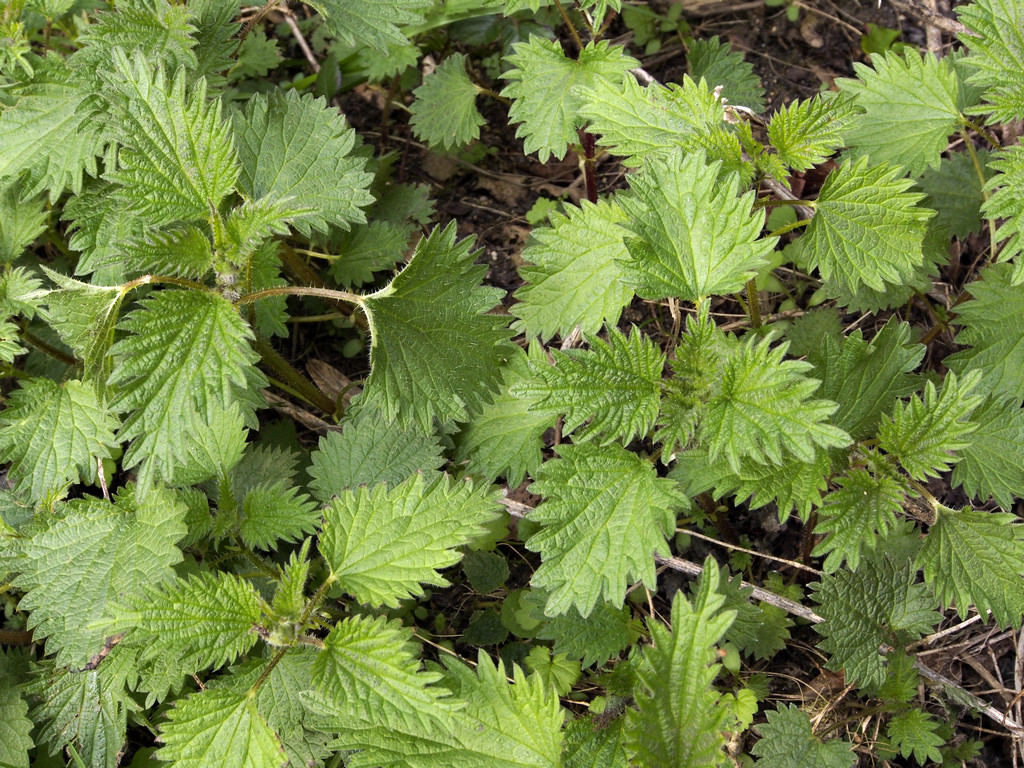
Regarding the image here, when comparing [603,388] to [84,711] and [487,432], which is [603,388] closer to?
[487,432]

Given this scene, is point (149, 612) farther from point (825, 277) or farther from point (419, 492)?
point (825, 277)

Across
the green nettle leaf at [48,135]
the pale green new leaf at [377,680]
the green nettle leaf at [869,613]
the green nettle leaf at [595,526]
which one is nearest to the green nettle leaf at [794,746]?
the green nettle leaf at [869,613]

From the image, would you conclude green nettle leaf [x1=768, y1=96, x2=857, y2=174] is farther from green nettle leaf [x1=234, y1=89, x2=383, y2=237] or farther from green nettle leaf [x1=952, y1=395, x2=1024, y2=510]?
green nettle leaf [x1=234, y1=89, x2=383, y2=237]

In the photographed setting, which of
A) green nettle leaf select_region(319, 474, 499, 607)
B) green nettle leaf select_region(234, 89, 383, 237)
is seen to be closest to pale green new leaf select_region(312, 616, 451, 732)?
green nettle leaf select_region(319, 474, 499, 607)

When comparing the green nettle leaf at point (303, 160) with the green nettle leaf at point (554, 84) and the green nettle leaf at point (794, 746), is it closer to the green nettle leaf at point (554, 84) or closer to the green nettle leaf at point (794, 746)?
the green nettle leaf at point (554, 84)

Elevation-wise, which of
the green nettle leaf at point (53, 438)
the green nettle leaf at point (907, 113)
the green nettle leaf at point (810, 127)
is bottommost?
the green nettle leaf at point (53, 438)

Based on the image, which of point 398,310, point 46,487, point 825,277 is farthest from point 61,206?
point 825,277
